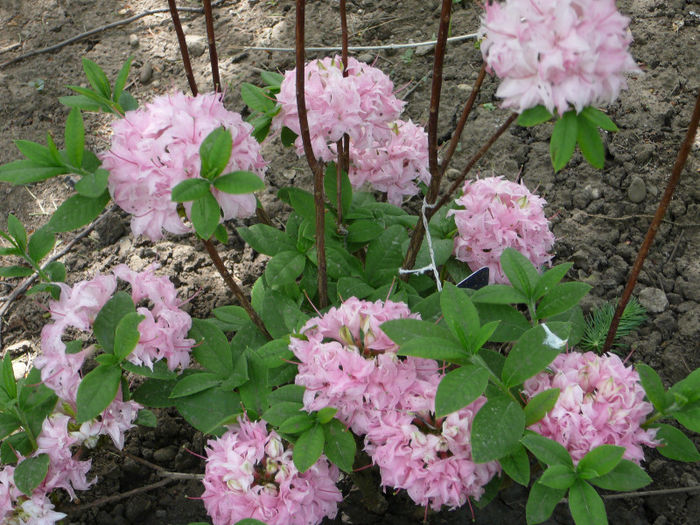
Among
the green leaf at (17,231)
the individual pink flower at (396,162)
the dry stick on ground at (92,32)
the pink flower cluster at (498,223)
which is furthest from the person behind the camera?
the dry stick on ground at (92,32)

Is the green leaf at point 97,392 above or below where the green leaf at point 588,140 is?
below

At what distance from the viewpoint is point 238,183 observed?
134 cm

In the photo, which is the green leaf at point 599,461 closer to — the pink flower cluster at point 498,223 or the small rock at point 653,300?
the pink flower cluster at point 498,223

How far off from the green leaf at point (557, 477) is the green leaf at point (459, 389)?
210 millimetres

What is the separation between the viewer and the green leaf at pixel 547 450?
1.30 meters

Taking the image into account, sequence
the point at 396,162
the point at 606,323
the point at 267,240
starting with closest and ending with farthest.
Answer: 1. the point at 267,240
2. the point at 396,162
3. the point at 606,323

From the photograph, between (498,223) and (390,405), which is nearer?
(390,405)

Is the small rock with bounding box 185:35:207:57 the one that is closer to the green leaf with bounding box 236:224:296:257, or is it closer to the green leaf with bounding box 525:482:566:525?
the green leaf with bounding box 236:224:296:257

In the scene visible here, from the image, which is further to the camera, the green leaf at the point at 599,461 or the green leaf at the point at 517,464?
the green leaf at the point at 517,464

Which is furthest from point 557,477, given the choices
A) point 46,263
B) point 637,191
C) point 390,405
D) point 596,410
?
point 46,263

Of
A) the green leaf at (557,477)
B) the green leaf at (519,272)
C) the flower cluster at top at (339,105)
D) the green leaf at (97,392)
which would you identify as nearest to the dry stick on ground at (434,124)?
the flower cluster at top at (339,105)

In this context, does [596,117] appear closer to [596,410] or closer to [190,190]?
[596,410]

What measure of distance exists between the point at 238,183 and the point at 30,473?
0.91 m

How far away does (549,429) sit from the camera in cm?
142
